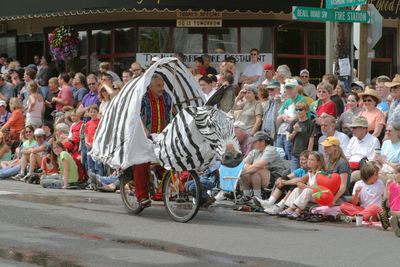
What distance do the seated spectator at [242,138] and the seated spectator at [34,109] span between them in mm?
6124

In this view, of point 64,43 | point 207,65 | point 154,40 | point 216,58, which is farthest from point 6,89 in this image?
point 207,65

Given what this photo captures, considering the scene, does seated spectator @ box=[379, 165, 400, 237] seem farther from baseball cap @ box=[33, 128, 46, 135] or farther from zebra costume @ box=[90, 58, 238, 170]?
baseball cap @ box=[33, 128, 46, 135]

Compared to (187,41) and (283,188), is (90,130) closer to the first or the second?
(283,188)

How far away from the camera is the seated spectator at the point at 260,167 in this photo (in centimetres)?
1450

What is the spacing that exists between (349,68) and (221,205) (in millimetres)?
3660

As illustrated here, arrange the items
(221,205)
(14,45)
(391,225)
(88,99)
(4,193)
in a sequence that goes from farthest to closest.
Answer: (14,45) → (88,99) → (4,193) → (221,205) → (391,225)

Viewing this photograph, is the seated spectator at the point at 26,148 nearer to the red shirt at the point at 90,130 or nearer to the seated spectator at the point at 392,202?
the red shirt at the point at 90,130

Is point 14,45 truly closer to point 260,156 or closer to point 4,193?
point 4,193

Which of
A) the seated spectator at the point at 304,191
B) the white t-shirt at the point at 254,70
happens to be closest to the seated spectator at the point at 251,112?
the seated spectator at the point at 304,191

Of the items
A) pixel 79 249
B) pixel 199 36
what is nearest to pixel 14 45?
pixel 199 36

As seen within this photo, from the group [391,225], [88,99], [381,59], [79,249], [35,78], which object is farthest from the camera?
[381,59]

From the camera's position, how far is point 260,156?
14656 mm

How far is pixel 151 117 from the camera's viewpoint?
13.3 meters

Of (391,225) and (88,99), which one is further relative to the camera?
(88,99)
